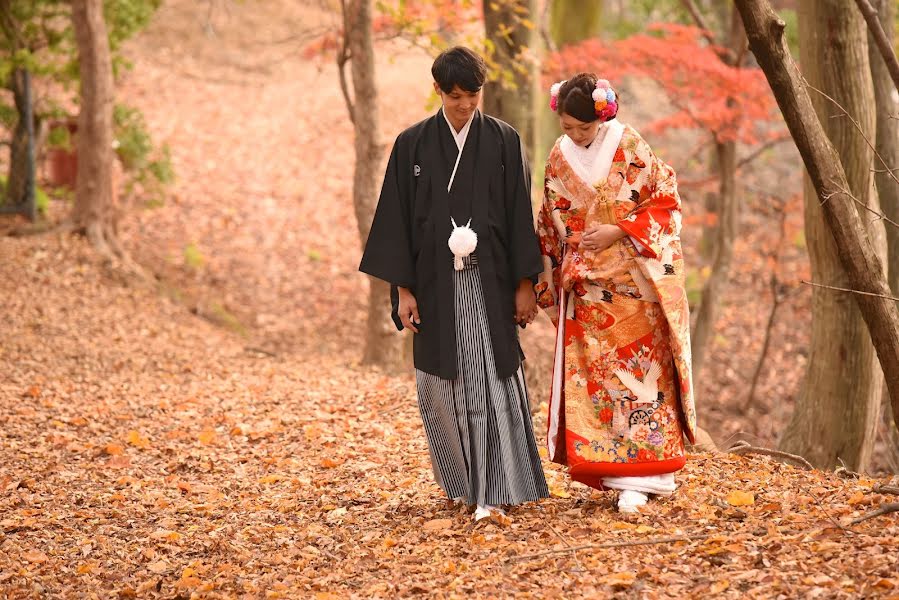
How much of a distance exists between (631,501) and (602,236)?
1.16m

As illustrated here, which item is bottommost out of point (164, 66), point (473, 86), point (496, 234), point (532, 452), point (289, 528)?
point (289, 528)

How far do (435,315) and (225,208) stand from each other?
34.9 feet

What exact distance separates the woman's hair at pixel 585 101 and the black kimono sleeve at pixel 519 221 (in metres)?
0.29

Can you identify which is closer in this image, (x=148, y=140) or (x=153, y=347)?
(x=153, y=347)

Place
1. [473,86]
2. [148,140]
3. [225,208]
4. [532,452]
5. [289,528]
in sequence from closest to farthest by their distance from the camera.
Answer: [473,86], [532,452], [289,528], [148,140], [225,208]

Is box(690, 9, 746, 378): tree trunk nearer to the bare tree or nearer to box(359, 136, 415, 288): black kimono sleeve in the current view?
the bare tree

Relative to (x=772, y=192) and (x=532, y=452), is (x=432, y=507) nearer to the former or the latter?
(x=532, y=452)

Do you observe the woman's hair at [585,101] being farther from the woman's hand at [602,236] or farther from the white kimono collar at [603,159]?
the woman's hand at [602,236]

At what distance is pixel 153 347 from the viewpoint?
8750mm

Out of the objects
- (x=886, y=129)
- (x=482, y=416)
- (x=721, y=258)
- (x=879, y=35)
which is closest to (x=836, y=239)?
(x=879, y=35)

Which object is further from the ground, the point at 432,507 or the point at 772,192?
the point at 772,192

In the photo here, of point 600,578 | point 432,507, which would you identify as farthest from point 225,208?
point 600,578

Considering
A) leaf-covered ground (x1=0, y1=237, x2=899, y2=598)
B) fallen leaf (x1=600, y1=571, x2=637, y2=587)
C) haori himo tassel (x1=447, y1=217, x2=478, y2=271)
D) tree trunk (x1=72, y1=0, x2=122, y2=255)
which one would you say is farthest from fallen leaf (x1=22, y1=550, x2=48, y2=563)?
tree trunk (x1=72, y1=0, x2=122, y2=255)

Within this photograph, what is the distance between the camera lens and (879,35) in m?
4.33
